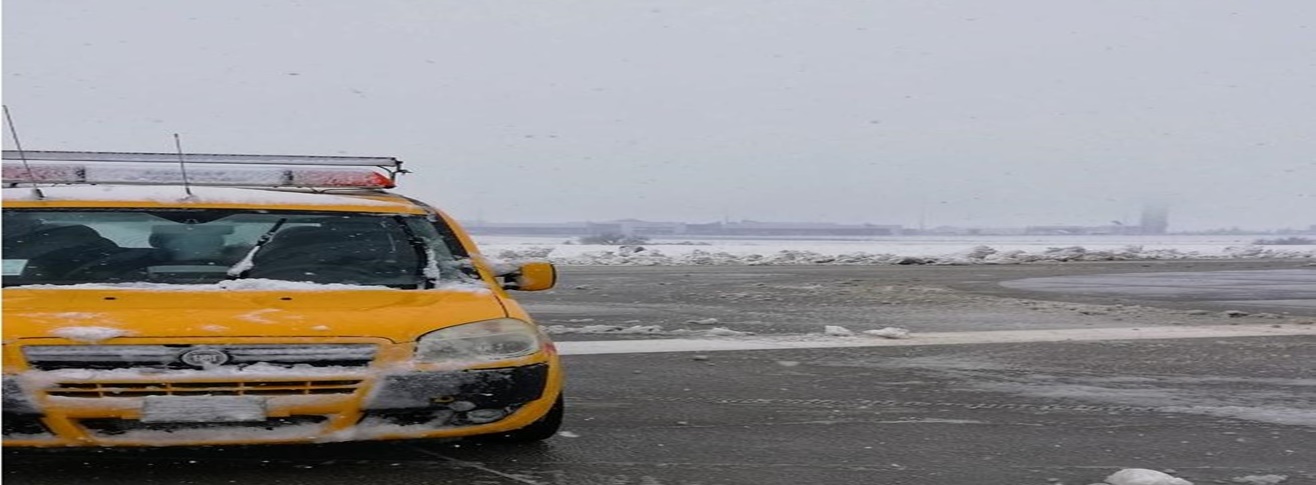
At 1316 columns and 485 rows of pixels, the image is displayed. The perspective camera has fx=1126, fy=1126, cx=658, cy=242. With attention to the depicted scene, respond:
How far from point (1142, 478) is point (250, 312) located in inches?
118

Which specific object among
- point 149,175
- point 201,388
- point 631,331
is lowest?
point 631,331

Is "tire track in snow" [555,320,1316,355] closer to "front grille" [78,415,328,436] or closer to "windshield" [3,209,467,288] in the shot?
"windshield" [3,209,467,288]

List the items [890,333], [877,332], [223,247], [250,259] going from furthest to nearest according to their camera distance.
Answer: [877,332] < [890,333] < [223,247] < [250,259]

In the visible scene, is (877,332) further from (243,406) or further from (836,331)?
(243,406)

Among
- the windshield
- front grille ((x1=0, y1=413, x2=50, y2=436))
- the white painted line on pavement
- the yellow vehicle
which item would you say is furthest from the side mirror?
the white painted line on pavement

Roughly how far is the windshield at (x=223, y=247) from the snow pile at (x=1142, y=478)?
256 centimetres

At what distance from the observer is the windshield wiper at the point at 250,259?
446cm

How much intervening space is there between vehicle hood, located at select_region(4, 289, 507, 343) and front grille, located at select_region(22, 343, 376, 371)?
0.04 meters

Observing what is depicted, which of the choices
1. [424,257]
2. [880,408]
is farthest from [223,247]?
[880,408]

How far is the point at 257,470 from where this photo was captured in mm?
3775

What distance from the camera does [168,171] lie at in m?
4.95

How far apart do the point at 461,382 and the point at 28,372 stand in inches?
49.5

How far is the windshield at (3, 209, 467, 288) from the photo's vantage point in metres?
4.39

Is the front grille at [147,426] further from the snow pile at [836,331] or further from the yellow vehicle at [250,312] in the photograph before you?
the snow pile at [836,331]
